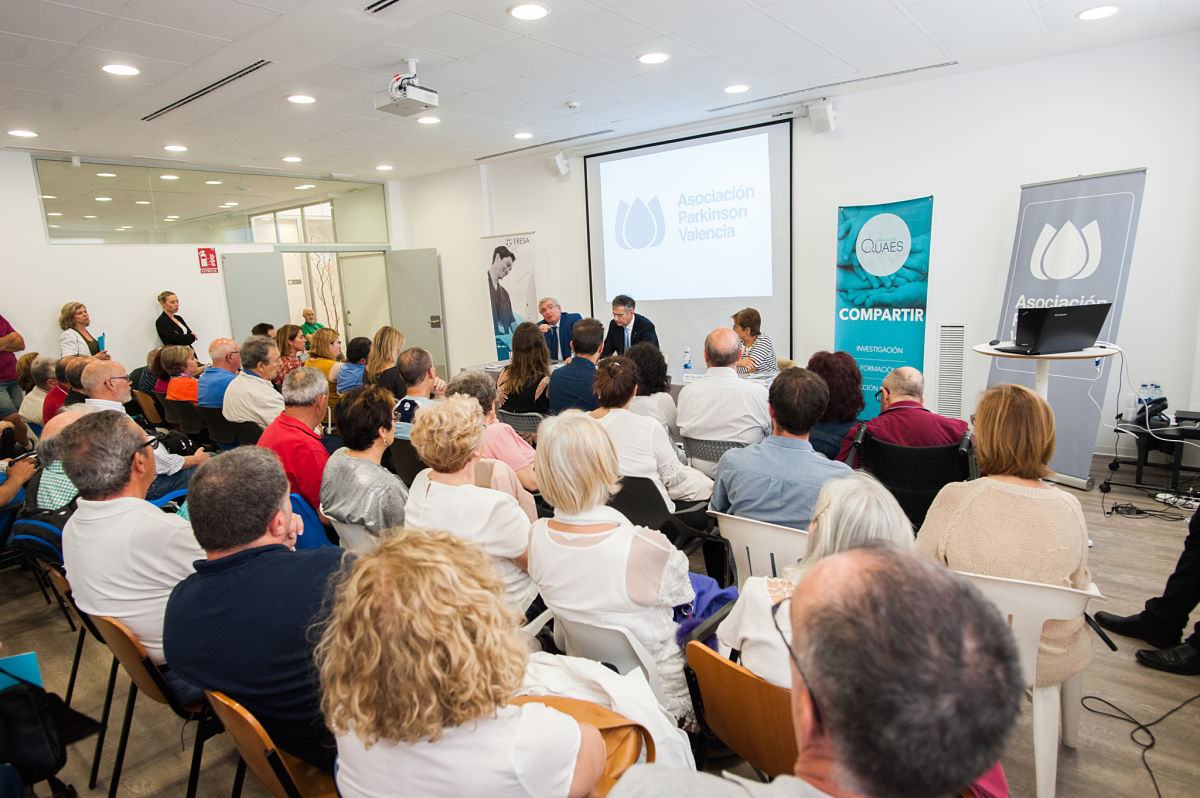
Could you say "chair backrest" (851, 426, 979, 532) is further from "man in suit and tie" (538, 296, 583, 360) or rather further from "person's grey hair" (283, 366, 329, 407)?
"man in suit and tie" (538, 296, 583, 360)

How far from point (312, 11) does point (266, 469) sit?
298cm

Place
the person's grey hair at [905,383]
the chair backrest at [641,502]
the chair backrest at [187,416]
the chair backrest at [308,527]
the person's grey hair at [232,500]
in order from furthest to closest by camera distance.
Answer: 1. the chair backrest at [187,416]
2. the person's grey hair at [905,383]
3. the chair backrest at [641,502]
4. the chair backrest at [308,527]
5. the person's grey hair at [232,500]

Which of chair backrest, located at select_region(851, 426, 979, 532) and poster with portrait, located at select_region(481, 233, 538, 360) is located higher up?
poster with portrait, located at select_region(481, 233, 538, 360)

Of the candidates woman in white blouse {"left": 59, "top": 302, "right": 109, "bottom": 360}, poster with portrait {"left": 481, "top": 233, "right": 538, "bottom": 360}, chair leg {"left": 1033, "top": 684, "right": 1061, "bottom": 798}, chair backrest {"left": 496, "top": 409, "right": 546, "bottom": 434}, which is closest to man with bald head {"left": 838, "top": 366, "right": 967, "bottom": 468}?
chair leg {"left": 1033, "top": 684, "right": 1061, "bottom": 798}

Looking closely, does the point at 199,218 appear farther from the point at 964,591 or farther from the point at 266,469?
the point at 964,591

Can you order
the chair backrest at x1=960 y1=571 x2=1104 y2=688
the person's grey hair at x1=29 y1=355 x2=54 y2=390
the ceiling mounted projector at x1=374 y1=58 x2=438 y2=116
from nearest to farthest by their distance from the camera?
the chair backrest at x1=960 y1=571 x2=1104 y2=688 < the ceiling mounted projector at x1=374 y1=58 x2=438 y2=116 < the person's grey hair at x1=29 y1=355 x2=54 y2=390

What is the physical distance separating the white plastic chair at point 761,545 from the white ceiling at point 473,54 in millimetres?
2992

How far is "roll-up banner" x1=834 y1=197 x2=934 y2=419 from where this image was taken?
572cm

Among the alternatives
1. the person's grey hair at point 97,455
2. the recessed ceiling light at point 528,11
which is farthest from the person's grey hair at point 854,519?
the recessed ceiling light at point 528,11

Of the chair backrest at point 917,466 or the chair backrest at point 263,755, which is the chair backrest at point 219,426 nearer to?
the chair backrest at point 263,755

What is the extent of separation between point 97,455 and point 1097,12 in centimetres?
566

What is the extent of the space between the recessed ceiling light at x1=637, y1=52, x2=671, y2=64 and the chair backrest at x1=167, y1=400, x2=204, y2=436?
4.15 metres

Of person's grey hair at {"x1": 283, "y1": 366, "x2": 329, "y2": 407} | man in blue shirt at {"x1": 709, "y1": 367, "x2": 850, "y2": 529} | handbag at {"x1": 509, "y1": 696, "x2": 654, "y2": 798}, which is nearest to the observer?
handbag at {"x1": 509, "y1": 696, "x2": 654, "y2": 798}

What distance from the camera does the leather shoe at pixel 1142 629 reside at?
2664 millimetres
